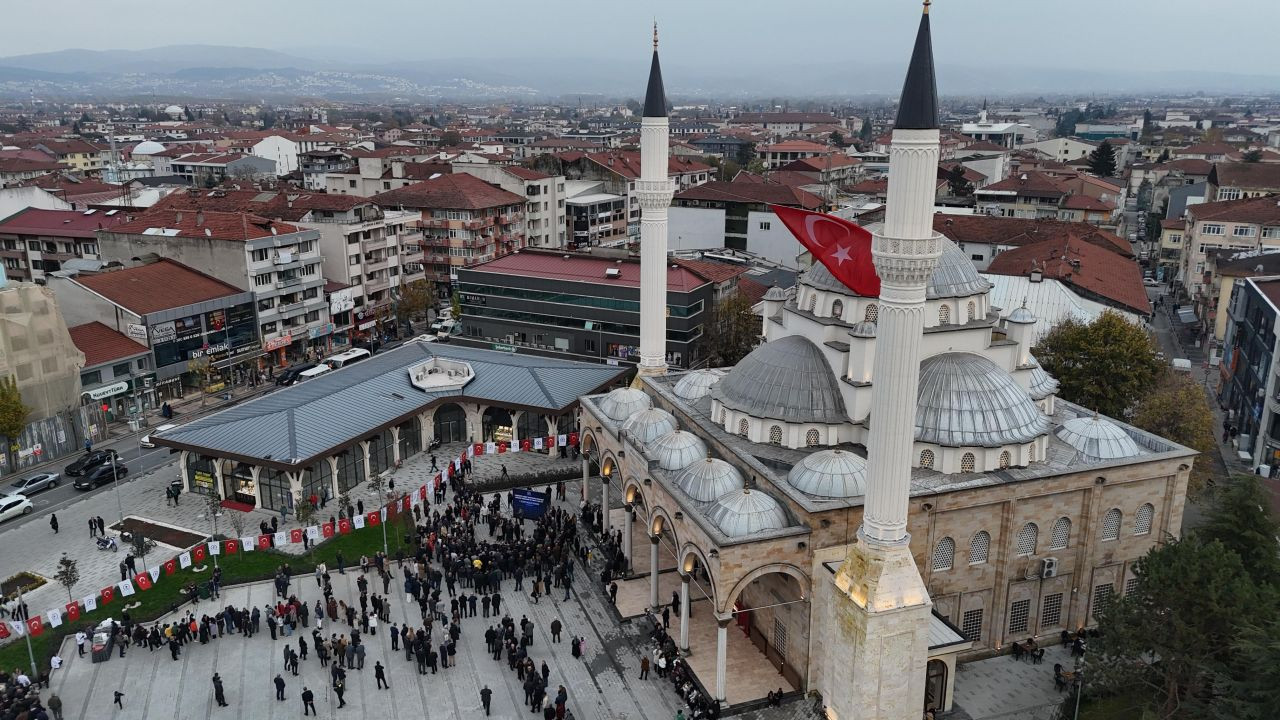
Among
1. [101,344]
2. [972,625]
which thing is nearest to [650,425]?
[972,625]

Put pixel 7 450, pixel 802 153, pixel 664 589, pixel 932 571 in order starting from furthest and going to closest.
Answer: pixel 802 153 < pixel 7 450 < pixel 664 589 < pixel 932 571

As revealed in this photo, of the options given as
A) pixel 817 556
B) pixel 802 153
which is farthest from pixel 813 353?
pixel 802 153

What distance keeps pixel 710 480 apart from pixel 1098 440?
→ 12.3 m

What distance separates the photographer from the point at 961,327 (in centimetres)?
3016

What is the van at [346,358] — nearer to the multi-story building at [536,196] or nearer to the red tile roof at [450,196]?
the red tile roof at [450,196]

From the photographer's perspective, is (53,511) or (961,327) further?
(53,511)

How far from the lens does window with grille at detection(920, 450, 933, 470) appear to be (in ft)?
92.7

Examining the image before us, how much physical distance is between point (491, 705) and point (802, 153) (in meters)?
132

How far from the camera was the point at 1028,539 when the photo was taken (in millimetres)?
28438

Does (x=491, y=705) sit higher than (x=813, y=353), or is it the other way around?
(x=813, y=353)

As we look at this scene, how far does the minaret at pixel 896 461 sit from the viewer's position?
72.4ft

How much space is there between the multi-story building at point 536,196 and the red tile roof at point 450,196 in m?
3.29

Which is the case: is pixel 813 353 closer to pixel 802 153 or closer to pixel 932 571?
pixel 932 571

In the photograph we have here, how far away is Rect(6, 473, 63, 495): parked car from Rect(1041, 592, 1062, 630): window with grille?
41.0 metres
